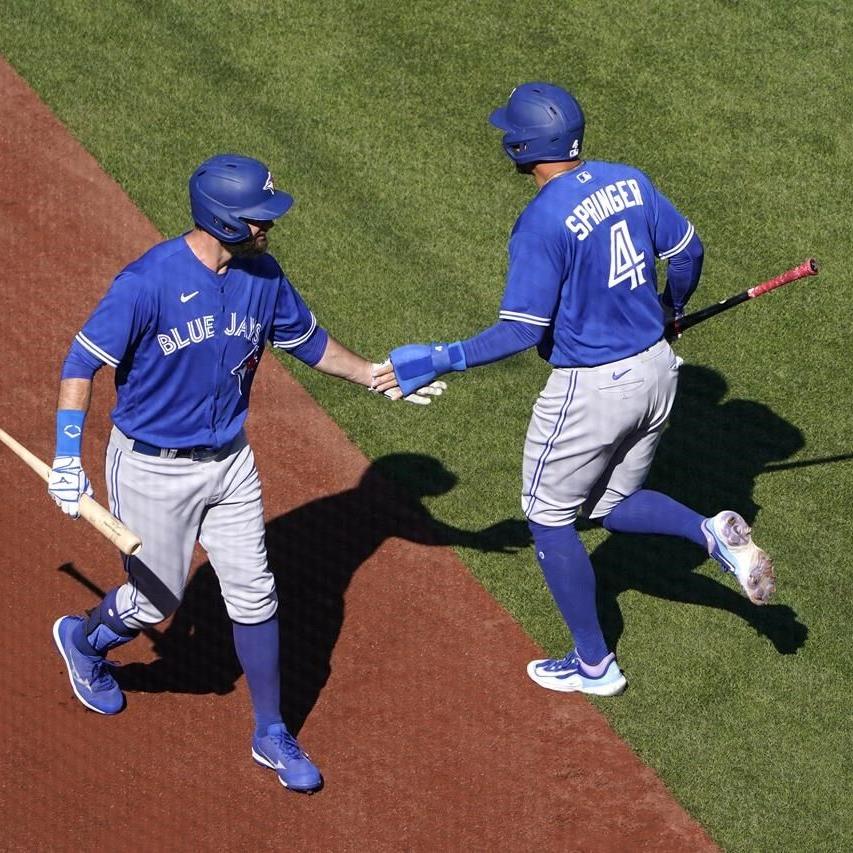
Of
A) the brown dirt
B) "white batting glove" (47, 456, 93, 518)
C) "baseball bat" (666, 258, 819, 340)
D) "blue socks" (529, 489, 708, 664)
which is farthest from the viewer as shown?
"baseball bat" (666, 258, 819, 340)

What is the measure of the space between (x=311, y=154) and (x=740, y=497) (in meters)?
3.27

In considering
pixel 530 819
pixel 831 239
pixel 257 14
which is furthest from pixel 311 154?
pixel 530 819

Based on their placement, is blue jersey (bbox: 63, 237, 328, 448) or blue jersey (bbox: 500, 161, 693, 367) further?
blue jersey (bbox: 500, 161, 693, 367)

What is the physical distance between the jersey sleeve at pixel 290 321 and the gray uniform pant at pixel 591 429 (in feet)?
3.10

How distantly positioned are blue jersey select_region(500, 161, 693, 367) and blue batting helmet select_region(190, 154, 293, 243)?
90 centimetres

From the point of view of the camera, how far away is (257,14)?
373 inches

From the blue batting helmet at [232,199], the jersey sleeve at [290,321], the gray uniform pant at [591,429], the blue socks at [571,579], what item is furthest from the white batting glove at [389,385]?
the blue batting helmet at [232,199]

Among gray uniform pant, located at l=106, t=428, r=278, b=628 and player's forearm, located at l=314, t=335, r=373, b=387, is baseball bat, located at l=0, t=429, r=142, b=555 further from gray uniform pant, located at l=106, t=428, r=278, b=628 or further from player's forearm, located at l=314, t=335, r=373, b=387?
player's forearm, located at l=314, t=335, r=373, b=387

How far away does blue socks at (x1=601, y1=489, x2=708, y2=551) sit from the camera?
235 inches

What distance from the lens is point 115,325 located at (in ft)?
16.7

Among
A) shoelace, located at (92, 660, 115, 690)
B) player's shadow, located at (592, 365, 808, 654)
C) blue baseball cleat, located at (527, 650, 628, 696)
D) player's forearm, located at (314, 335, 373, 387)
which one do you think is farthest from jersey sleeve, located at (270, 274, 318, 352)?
player's shadow, located at (592, 365, 808, 654)

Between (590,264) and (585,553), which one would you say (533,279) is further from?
(585,553)

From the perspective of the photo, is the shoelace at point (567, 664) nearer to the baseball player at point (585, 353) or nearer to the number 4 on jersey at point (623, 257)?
the baseball player at point (585, 353)

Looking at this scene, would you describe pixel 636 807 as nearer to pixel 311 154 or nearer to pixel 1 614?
pixel 1 614
